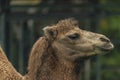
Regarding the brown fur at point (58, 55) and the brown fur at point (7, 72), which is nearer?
the brown fur at point (58, 55)

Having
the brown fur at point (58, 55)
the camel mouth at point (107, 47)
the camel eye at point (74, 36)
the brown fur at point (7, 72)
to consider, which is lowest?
the brown fur at point (7, 72)

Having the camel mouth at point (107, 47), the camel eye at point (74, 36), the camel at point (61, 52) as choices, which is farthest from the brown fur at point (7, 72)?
the camel mouth at point (107, 47)

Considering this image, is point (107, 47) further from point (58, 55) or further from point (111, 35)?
point (111, 35)

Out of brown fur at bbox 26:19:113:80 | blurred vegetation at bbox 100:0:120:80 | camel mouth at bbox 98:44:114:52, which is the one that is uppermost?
camel mouth at bbox 98:44:114:52

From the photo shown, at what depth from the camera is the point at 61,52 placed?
745 cm

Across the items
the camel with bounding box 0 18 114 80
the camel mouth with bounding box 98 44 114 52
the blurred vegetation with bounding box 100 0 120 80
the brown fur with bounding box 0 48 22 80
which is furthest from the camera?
the blurred vegetation with bounding box 100 0 120 80

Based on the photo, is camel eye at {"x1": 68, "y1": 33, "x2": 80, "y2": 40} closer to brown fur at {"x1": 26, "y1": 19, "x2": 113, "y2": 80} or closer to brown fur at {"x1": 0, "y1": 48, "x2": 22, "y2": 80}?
brown fur at {"x1": 26, "y1": 19, "x2": 113, "y2": 80}

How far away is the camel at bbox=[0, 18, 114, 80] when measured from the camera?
7.35 m

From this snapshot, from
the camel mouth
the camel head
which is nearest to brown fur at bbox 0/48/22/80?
the camel head

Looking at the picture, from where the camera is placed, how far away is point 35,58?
7391 mm

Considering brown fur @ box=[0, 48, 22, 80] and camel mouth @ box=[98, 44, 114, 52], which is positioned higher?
camel mouth @ box=[98, 44, 114, 52]

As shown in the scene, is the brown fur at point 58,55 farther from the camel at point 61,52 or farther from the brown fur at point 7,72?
the brown fur at point 7,72

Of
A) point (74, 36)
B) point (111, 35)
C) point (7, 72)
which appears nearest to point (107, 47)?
point (74, 36)

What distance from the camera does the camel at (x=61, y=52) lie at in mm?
7352
